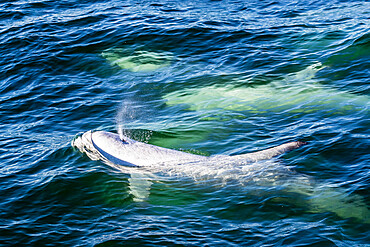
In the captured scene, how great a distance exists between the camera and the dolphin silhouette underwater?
9125mm

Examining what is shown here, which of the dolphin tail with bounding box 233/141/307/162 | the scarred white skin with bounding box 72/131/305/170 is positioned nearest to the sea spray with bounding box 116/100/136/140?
the scarred white skin with bounding box 72/131/305/170

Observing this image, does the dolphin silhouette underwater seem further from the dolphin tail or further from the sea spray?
the sea spray

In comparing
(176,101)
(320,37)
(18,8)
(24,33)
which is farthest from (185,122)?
(18,8)

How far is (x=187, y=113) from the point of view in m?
14.2

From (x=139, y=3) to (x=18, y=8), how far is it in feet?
20.4

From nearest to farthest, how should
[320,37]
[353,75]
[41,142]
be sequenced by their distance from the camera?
[41,142], [353,75], [320,37]

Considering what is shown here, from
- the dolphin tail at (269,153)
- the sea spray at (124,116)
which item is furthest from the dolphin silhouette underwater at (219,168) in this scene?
the sea spray at (124,116)

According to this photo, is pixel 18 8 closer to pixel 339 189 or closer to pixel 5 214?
pixel 5 214

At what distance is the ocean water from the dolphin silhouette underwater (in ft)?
0.18

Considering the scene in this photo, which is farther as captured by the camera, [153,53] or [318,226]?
[153,53]

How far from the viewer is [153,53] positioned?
19.0 m

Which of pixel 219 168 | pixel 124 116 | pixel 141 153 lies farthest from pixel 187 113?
pixel 219 168

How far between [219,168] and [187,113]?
401 centimetres

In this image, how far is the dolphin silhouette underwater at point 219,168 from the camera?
9.12 metres
